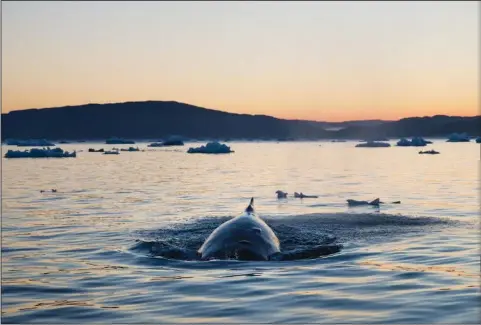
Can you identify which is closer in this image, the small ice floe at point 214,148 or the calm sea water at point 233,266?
the calm sea water at point 233,266

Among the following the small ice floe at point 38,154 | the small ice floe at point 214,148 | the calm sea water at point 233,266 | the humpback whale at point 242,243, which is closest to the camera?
the calm sea water at point 233,266

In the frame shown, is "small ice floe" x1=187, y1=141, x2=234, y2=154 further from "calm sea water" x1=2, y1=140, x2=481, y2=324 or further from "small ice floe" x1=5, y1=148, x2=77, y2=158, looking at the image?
"calm sea water" x1=2, y1=140, x2=481, y2=324

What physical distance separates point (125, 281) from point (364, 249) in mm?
5048

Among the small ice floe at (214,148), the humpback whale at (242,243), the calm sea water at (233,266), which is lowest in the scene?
the calm sea water at (233,266)

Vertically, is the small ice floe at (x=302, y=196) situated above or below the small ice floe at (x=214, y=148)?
below

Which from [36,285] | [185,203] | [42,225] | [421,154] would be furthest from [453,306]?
[421,154]

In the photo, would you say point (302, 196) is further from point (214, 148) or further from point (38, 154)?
point (214, 148)

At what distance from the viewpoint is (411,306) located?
8641 millimetres

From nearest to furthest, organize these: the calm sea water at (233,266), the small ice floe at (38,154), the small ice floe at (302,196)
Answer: the calm sea water at (233,266) < the small ice floe at (302,196) < the small ice floe at (38,154)

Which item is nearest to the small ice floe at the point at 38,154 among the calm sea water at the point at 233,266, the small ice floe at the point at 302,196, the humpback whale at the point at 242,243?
the calm sea water at the point at 233,266

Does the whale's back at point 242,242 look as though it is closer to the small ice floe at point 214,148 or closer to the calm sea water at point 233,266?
the calm sea water at point 233,266

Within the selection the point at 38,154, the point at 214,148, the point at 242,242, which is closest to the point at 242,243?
the point at 242,242

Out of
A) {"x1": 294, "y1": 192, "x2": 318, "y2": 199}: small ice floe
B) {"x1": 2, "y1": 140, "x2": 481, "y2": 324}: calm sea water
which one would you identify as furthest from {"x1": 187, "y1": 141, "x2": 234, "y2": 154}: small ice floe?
{"x1": 2, "y1": 140, "x2": 481, "y2": 324}: calm sea water

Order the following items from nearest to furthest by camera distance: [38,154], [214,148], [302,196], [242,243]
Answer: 1. [242,243]
2. [302,196]
3. [38,154]
4. [214,148]
